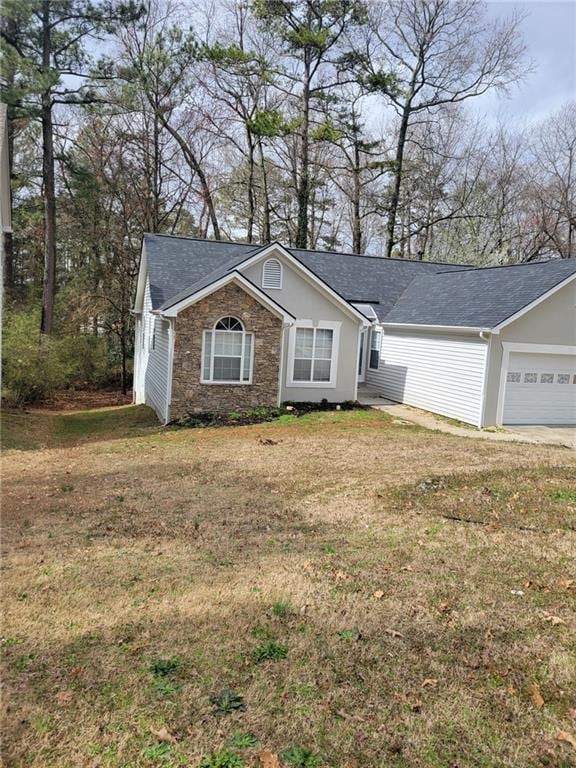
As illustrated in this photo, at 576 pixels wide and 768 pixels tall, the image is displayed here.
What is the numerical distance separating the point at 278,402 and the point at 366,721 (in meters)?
13.3

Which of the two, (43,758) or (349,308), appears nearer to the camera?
(43,758)

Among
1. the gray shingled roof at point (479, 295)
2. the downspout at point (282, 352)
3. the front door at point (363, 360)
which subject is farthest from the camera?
the front door at point (363, 360)

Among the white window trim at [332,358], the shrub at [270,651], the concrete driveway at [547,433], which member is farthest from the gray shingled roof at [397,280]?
the shrub at [270,651]

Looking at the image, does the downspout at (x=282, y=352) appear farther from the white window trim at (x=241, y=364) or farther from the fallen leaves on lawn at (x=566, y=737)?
the fallen leaves on lawn at (x=566, y=737)

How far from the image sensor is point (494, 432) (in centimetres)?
1509

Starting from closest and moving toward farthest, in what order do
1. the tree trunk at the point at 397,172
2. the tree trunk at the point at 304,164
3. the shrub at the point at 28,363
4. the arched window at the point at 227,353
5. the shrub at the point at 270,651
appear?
the shrub at the point at 270,651, the arched window at the point at 227,353, the shrub at the point at 28,363, the tree trunk at the point at 304,164, the tree trunk at the point at 397,172

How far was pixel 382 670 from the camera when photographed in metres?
3.98

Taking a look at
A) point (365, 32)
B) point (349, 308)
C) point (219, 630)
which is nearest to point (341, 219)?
point (365, 32)

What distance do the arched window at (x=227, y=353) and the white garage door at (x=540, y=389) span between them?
7617 mm

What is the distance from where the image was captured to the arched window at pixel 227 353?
1575 cm

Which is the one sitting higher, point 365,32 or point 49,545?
point 365,32

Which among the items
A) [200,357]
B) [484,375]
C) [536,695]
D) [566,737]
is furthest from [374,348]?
[566,737]

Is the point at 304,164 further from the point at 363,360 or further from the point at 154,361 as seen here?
the point at 154,361

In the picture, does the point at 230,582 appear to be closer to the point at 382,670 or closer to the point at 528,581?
the point at 382,670
